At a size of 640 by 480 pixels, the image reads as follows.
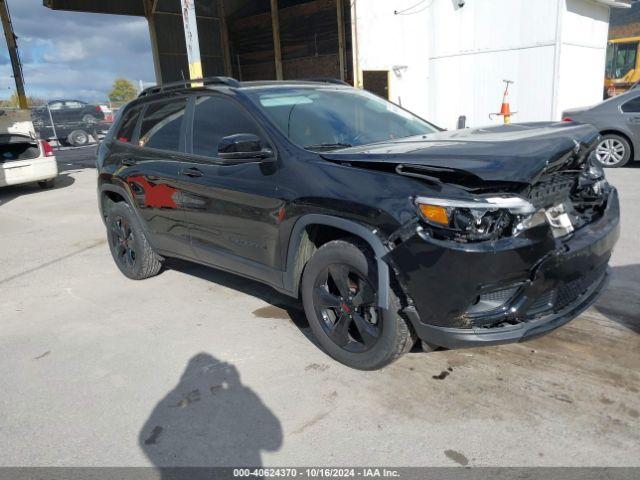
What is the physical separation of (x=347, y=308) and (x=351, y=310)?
29 millimetres

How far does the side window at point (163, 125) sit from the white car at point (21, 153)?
297 inches

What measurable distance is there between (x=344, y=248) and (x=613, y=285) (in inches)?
102

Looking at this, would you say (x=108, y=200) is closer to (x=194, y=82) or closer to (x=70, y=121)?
(x=194, y=82)

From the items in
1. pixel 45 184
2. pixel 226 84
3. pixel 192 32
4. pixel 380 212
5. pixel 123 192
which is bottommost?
pixel 45 184

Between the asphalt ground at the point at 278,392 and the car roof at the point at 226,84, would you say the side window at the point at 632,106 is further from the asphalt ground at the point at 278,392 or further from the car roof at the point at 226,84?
the car roof at the point at 226,84

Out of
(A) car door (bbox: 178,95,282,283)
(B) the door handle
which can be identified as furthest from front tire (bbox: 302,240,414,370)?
(B) the door handle

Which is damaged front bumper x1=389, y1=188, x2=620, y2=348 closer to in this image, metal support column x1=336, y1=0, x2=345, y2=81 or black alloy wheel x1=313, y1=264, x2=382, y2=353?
black alloy wheel x1=313, y1=264, x2=382, y2=353

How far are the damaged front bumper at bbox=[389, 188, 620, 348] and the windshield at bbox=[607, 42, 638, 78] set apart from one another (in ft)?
65.4

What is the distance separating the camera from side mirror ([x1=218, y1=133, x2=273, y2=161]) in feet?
10.9

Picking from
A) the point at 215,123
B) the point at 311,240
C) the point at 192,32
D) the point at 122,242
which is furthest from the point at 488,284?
the point at 192,32

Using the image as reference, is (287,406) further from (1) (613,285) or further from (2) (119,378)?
(1) (613,285)

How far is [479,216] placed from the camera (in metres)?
2.51

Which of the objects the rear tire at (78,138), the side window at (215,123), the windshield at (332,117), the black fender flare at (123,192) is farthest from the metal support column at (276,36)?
the side window at (215,123)

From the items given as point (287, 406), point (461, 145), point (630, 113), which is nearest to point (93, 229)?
point (287, 406)
